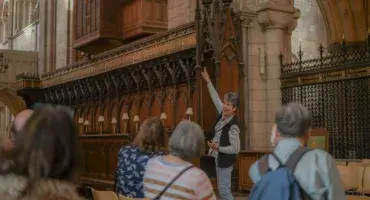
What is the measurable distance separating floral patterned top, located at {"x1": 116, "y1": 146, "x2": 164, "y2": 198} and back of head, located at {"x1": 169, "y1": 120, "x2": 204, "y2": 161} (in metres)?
0.79

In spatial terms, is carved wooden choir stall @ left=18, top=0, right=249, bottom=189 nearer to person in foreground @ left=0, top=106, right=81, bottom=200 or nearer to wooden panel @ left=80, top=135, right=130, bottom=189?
wooden panel @ left=80, top=135, right=130, bottom=189

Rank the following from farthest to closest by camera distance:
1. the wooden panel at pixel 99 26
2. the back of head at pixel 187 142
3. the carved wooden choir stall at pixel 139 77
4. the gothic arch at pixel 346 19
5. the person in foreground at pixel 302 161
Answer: the gothic arch at pixel 346 19 → the wooden panel at pixel 99 26 → the carved wooden choir stall at pixel 139 77 → the back of head at pixel 187 142 → the person in foreground at pixel 302 161

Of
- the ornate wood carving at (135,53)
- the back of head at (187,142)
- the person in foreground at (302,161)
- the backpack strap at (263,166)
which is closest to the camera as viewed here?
the person in foreground at (302,161)

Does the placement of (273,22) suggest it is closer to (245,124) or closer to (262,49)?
(262,49)

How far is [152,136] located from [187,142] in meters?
0.77

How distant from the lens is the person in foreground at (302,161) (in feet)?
7.23

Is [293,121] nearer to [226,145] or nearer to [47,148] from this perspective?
[47,148]

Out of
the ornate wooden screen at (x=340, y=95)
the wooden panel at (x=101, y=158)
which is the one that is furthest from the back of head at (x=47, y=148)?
the ornate wooden screen at (x=340, y=95)

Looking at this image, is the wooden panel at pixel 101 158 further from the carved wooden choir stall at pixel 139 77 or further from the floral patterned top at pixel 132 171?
the floral patterned top at pixel 132 171

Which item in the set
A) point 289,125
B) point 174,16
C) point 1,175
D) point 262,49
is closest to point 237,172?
point 262,49

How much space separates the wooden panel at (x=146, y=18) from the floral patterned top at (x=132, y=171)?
1064 centimetres

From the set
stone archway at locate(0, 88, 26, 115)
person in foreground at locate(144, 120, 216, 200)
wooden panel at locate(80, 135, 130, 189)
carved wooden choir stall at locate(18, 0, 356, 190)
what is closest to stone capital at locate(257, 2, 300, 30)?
carved wooden choir stall at locate(18, 0, 356, 190)

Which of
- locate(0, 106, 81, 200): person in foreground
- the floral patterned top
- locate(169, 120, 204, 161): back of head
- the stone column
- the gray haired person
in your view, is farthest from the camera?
the stone column

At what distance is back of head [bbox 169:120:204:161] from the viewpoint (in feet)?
9.03
